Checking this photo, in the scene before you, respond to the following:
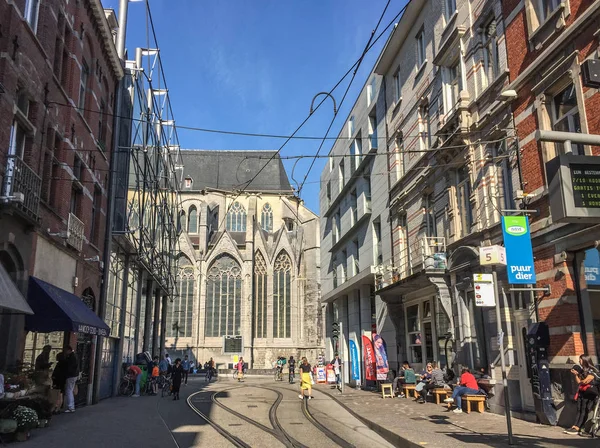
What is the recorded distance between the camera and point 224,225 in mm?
55688

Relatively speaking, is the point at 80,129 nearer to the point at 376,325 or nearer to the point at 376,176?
the point at 376,176

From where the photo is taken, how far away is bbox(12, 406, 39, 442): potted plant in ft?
28.1

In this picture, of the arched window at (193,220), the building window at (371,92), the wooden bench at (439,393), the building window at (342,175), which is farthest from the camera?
the arched window at (193,220)

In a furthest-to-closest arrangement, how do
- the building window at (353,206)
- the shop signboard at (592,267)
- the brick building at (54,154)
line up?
the building window at (353,206) → the brick building at (54,154) → the shop signboard at (592,267)

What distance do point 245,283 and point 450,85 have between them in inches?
1472

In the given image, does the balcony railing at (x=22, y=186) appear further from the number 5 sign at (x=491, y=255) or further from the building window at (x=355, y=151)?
the building window at (x=355, y=151)

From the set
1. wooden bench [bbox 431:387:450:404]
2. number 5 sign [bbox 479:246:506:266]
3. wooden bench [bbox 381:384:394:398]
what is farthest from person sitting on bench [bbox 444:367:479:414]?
wooden bench [bbox 381:384:394:398]

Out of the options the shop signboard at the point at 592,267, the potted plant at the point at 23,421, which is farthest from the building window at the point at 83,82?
the shop signboard at the point at 592,267

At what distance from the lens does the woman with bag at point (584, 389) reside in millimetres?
8906

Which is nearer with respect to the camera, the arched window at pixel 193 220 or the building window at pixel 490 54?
the building window at pixel 490 54

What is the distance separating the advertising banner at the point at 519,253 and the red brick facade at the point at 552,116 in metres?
0.48

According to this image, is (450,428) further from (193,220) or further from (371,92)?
(193,220)

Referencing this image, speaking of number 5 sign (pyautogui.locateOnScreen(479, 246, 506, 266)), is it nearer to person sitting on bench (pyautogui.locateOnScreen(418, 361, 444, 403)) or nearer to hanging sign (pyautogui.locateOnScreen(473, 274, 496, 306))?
hanging sign (pyautogui.locateOnScreen(473, 274, 496, 306))

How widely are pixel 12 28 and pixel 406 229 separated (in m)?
13.8
